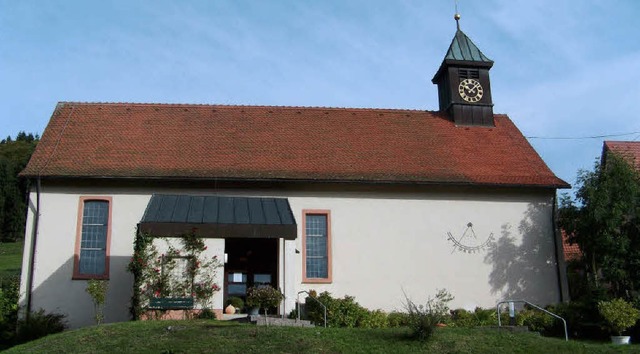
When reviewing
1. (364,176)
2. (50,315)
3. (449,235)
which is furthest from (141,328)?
(449,235)

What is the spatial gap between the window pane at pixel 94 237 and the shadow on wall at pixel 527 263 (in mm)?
12141

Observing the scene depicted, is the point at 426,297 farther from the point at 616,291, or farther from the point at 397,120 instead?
the point at 397,120

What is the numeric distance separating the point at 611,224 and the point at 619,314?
3.25 metres

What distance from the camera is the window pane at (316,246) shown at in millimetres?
20562

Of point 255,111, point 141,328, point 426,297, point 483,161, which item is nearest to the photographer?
point 141,328

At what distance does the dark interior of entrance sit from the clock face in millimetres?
10328

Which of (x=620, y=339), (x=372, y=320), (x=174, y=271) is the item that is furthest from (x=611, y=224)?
(x=174, y=271)

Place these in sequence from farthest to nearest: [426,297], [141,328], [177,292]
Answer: [426,297] → [177,292] → [141,328]

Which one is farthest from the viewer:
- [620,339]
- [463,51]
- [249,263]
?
[463,51]

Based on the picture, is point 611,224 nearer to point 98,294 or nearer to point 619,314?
point 619,314

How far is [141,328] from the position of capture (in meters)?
14.3

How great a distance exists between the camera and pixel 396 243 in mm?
21047

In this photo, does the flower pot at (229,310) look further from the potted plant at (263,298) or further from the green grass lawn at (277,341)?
the green grass lawn at (277,341)

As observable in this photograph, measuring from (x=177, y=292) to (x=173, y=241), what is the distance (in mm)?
1411
